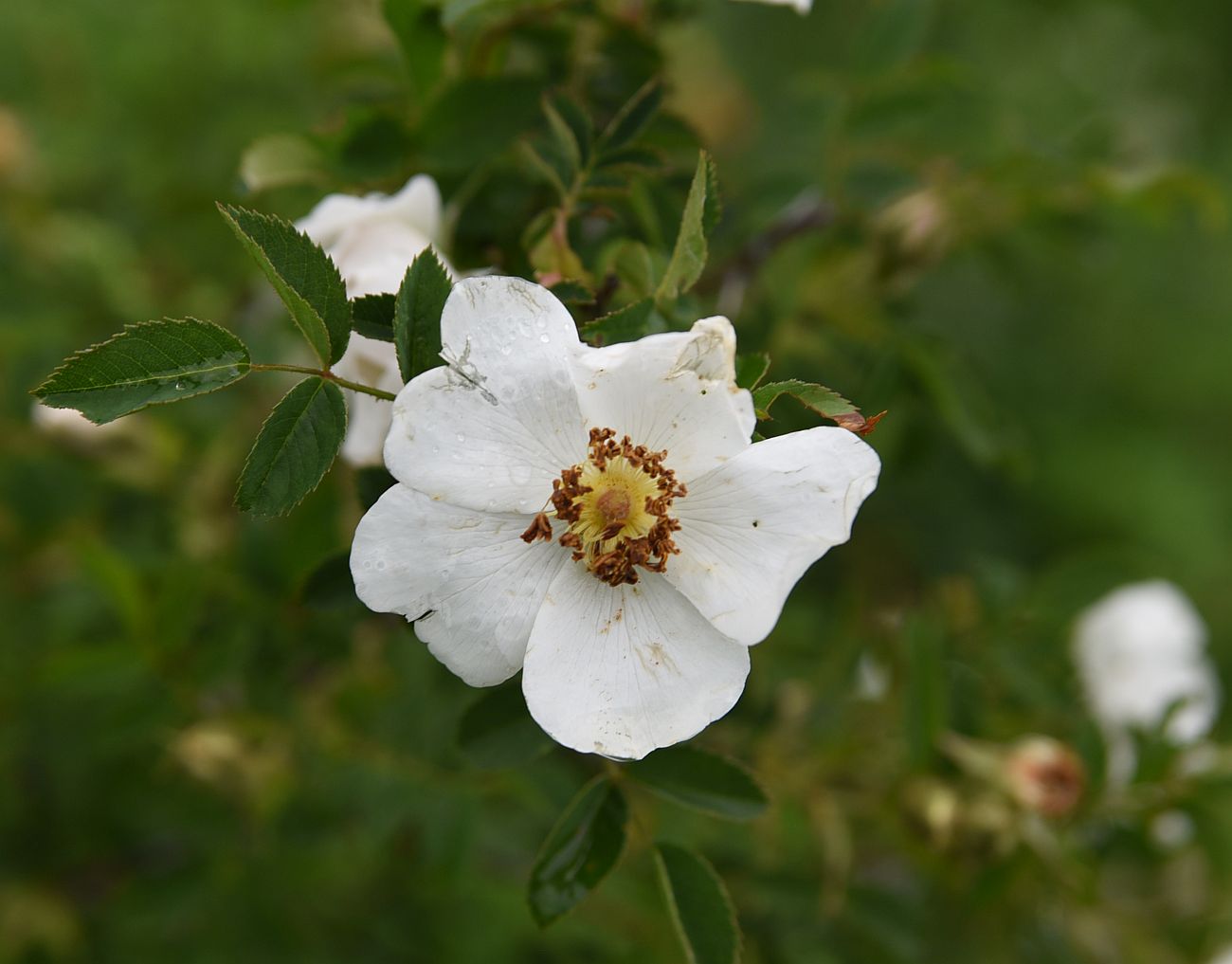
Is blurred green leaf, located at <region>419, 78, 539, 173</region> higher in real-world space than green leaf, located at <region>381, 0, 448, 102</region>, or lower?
Answer: lower

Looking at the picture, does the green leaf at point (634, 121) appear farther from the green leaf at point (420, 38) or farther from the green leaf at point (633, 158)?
the green leaf at point (420, 38)

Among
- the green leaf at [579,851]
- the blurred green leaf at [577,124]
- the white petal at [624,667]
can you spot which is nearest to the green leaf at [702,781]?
the green leaf at [579,851]

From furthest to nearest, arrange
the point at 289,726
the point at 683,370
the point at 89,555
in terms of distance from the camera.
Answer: the point at 289,726 → the point at 89,555 → the point at 683,370

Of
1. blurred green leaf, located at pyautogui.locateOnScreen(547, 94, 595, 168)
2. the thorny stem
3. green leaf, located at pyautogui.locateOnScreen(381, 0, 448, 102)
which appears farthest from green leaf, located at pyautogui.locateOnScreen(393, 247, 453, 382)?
green leaf, located at pyautogui.locateOnScreen(381, 0, 448, 102)

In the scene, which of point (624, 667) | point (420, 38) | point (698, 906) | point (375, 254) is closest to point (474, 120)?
point (420, 38)

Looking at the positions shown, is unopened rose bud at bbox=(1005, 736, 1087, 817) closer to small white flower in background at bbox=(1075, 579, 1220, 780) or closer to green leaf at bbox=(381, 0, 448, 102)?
small white flower in background at bbox=(1075, 579, 1220, 780)

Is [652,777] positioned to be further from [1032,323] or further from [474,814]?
[1032,323]

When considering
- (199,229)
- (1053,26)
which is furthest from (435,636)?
(1053,26)
